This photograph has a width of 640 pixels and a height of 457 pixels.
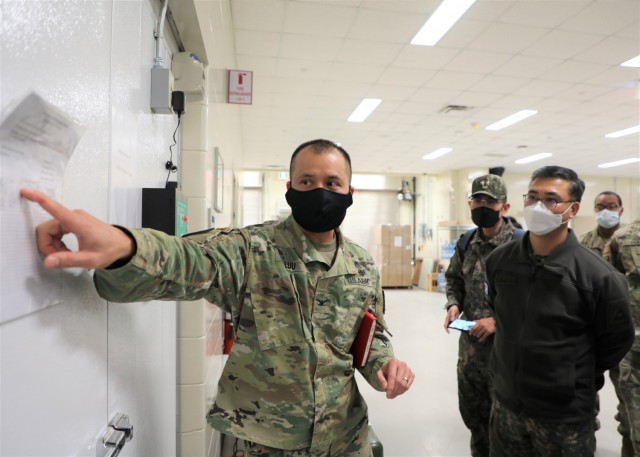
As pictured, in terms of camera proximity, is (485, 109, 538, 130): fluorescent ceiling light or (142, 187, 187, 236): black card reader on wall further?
(485, 109, 538, 130): fluorescent ceiling light

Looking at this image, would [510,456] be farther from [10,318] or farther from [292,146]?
[292,146]

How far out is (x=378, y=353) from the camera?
1.25m

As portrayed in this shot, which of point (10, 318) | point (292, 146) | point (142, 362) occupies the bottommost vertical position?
point (142, 362)

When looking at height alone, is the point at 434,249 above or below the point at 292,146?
below

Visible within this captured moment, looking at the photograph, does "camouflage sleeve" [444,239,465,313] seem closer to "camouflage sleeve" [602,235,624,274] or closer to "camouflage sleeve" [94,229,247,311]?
"camouflage sleeve" [602,235,624,274]

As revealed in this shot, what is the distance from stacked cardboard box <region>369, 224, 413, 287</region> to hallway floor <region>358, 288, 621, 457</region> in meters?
5.52

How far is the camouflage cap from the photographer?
2400 mm

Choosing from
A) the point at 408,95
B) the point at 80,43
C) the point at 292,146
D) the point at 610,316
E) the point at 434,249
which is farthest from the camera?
the point at 434,249

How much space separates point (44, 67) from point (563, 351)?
1931 mm

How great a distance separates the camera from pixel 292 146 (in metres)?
8.78

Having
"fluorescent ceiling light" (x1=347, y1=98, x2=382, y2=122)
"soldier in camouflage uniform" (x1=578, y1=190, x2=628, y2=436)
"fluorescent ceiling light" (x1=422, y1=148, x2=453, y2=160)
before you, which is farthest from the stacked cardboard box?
"soldier in camouflage uniform" (x1=578, y1=190, x2=628, y2=436)

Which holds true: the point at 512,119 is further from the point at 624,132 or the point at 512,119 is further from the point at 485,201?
the point at 485,201

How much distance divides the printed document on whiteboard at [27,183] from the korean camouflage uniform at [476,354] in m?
2.31

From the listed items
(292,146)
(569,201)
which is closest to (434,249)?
(292,146)
